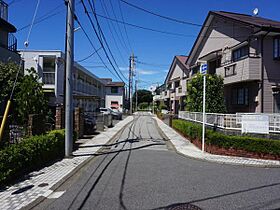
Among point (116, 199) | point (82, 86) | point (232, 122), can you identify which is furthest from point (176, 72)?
point (116, 199)

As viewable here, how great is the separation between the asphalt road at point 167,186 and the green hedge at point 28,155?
125cm

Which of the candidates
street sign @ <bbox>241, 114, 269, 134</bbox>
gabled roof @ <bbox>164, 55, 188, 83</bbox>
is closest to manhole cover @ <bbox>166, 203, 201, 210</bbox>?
street sign @ <bbox>241, 114, 269, 134</bbox>

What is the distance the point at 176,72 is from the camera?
125 ft

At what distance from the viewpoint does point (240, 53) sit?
652 inches

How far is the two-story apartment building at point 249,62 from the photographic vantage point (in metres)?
14.4

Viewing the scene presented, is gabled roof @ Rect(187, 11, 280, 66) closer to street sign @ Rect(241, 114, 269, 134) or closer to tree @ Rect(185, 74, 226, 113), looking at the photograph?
tree @ Rect(185, 74, 226, 113)

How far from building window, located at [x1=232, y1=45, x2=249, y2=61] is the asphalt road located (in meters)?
9.74

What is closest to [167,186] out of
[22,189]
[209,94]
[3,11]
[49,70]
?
[22,189]

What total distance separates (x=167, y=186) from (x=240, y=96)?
12.7 m

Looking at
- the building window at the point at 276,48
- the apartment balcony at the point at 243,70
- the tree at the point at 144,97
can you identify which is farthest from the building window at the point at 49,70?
the tree at the point at 144,97

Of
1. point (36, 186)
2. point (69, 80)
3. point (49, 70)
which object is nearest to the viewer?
point (36, 186)

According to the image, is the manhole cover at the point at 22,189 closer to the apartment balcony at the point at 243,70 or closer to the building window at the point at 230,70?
the apartment balcony at the point at 243,70

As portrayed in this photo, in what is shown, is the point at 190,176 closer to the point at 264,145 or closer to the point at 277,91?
the point at 264,145

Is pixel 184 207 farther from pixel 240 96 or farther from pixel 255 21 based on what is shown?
pixel 255 21
